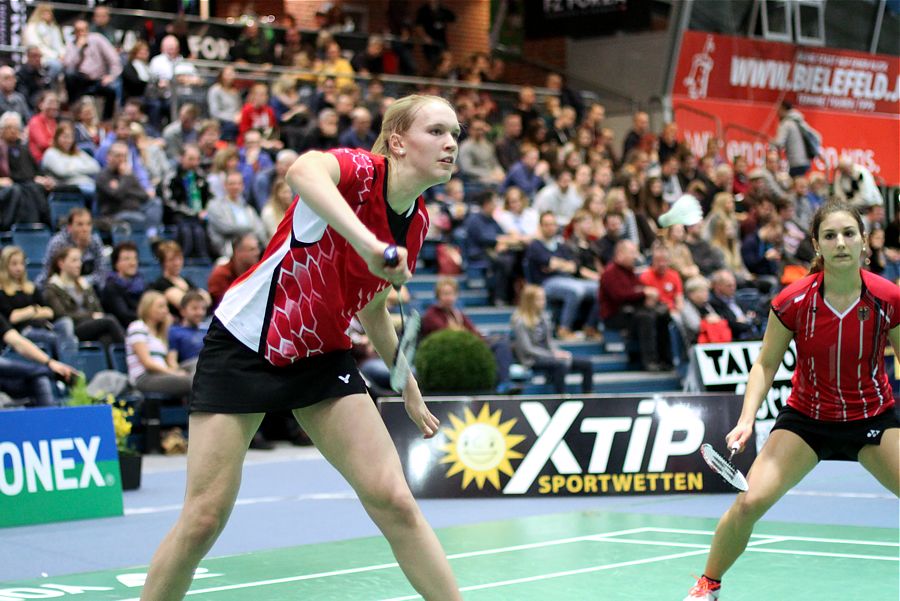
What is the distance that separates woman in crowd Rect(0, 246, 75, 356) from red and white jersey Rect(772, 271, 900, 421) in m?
7.81

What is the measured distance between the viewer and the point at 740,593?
6.46m

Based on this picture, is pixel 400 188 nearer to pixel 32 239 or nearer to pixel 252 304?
pixel 252 304

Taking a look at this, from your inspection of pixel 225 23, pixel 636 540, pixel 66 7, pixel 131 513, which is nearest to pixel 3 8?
pixel 66 7

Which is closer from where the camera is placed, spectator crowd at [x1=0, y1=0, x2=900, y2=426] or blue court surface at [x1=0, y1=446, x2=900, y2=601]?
blue court surface at [x1=0, y1=446, x2=900, y2=601]

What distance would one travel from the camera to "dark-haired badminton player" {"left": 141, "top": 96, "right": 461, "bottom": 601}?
4152mm

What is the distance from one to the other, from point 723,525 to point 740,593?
105 centimetres

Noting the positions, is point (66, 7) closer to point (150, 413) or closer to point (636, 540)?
point (150, 413)

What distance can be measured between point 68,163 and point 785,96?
15.9 metres

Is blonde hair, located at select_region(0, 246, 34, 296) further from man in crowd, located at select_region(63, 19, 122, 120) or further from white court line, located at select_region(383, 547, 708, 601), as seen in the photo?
white court line, located at select_region(383, 547, 708, 601)

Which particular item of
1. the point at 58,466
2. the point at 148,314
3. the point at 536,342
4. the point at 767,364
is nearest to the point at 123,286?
the point at 148,314

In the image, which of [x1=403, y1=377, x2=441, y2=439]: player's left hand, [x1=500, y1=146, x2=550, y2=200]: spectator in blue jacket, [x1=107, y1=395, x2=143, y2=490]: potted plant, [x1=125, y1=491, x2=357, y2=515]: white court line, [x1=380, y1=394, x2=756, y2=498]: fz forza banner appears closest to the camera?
[x1=403, y1=377, x2=441, y2=439]: player's left hand

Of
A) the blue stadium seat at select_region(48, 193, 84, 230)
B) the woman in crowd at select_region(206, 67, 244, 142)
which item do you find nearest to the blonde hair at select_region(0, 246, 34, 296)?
the blue stadium seat at select_region(48, 193, 84, 230)

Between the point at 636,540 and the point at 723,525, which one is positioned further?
the point at 636,540

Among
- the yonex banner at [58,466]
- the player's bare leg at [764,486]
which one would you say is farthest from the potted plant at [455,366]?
the player's bare leg at [764,486]
